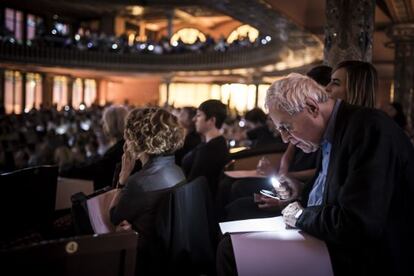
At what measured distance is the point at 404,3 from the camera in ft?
21.4

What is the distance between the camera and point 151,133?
2.38 m

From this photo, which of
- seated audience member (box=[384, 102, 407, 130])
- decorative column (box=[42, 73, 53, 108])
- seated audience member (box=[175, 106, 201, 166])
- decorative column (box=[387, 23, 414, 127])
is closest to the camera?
seated audience member (box=[175, 106, 201, 166])

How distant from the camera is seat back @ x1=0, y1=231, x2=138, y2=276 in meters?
1.13

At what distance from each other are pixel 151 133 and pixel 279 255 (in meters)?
1.01

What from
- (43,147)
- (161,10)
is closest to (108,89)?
(161,10)

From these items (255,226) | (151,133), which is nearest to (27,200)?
(151,133)

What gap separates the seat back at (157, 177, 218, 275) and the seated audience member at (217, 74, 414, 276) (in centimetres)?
39

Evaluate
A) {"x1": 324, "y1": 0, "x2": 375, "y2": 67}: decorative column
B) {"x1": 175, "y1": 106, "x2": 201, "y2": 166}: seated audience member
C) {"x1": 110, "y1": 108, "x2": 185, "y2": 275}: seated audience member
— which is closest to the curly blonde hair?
{"x1": 110, "y1": 108, "x2": 185, "y2": 275}: seated audience member

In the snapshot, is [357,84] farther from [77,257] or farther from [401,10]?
[401,10]

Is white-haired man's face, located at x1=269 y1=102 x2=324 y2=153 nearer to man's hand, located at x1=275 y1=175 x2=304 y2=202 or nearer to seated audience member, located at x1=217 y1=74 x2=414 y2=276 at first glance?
seated audience member, located at x1=217 y1=74 x2=414 y2=276

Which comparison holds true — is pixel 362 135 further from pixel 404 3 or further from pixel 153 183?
pixel 404 3

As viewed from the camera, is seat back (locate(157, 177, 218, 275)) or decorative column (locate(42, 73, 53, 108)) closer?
seat back (locate(157, 177, 218, 275))

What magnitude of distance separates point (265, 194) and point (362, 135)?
0.69 meters

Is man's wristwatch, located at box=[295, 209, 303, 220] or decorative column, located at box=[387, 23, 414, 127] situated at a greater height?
decorative column, located at box=[387, 23, 414, 127]
